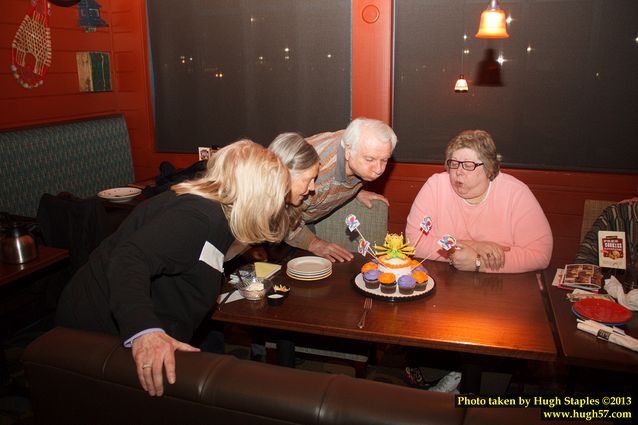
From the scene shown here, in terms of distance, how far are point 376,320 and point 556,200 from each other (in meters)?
2.88

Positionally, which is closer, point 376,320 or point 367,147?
point 376,320

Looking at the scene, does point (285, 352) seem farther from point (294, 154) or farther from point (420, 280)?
point (294, 154)

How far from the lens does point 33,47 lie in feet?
14.4

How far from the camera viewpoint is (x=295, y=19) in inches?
187

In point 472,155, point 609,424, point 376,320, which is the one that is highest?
point 472,155

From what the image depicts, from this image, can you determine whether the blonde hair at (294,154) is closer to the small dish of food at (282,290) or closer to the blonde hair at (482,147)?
the small dish of food at (282,290)

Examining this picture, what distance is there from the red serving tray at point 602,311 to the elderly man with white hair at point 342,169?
113 centimetres

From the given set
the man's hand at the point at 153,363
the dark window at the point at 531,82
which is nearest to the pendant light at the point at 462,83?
the dark window at the point at 531,82

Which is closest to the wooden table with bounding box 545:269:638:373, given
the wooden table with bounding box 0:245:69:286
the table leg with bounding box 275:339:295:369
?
the table leg with bounding box 275:339:295:369

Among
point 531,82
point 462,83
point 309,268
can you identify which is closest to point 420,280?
point 309,268

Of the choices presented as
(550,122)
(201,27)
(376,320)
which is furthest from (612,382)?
(201,27)

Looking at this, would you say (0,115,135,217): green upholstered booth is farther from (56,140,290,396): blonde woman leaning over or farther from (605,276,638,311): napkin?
(605,276,638,311): napkin

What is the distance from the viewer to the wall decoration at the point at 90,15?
4.74m

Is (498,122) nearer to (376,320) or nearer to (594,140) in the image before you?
(594,140)
